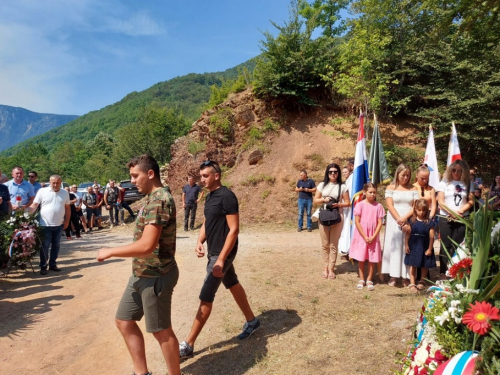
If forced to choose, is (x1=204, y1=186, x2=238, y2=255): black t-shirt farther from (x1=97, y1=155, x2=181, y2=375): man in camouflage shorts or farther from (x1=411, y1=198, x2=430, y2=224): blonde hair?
(x1=411, y1=198, x2=430, y2=224): blonde hair

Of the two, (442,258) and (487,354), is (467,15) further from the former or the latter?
(487,354)

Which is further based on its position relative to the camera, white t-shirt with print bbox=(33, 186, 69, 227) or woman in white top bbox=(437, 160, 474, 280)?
white t-shirt with print bbox=(33, 186, 69, 227)

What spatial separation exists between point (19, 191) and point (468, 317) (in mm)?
9038

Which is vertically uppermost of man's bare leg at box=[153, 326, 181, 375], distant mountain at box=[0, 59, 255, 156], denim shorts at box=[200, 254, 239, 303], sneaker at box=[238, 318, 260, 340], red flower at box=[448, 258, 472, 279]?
distant mountain at box=[0, 59, 255, 156]

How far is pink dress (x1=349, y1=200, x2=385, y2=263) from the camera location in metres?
5.82

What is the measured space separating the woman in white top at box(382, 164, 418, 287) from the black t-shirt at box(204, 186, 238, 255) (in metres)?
3.01

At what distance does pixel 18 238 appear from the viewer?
666cm

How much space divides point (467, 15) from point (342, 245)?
5.34 metres

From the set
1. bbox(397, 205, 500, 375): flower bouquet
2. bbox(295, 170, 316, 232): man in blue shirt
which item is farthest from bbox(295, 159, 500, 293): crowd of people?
bbox(295, 170, 316, 232): man in blue shirt

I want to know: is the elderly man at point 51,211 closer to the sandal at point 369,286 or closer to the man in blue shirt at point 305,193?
the sandal at point 369,286

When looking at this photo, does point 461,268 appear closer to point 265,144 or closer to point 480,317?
point 480,317

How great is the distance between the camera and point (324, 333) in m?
4.25

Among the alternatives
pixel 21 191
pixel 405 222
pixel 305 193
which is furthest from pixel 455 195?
pixel 21 191

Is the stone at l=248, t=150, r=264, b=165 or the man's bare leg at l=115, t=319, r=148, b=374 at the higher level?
the stone at l=248, t=150, r=264, b=165
